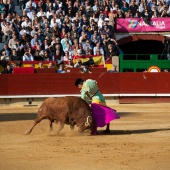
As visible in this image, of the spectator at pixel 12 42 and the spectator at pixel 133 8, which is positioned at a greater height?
the spectator at pixel 133 8

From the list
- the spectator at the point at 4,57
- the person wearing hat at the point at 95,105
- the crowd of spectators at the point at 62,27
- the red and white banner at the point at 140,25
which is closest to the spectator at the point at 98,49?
the crowd of spectators at the point at 62,27

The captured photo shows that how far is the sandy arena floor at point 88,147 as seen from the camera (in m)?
8.81

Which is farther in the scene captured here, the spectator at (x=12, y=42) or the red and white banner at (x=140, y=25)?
the red and white banner at (x=140, y=25)

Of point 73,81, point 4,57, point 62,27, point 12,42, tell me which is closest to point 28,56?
point 12,42

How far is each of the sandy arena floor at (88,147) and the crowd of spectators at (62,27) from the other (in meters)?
5.98

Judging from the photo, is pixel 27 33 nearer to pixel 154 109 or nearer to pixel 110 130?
pixel 154 109

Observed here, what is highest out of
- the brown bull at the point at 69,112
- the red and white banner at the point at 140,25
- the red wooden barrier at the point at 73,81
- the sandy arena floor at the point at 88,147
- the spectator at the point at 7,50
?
the red and white banner at the point at 140,25

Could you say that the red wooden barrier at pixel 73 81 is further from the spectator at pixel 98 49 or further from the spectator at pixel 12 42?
the spectator at pixel 12 42

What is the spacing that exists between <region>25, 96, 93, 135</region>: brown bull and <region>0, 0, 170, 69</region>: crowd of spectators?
859 centimetres

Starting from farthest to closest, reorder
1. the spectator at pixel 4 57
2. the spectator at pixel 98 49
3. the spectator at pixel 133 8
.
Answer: the spectator at pixel 133 8
the spectator at pixel 98 49
the spectator at pixel 4 57

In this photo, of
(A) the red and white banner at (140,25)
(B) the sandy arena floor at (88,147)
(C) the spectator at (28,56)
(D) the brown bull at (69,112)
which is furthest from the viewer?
(A) the red and white banner at (140,25)

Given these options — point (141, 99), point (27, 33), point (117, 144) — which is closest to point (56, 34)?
point (27, 33)

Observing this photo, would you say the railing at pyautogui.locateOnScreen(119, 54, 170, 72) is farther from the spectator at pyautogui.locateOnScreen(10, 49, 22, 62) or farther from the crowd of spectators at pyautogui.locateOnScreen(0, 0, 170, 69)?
the spectator at pyautogui.locateOnScreen(10, 49, 22, 62)

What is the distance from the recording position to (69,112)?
11.9 meters
